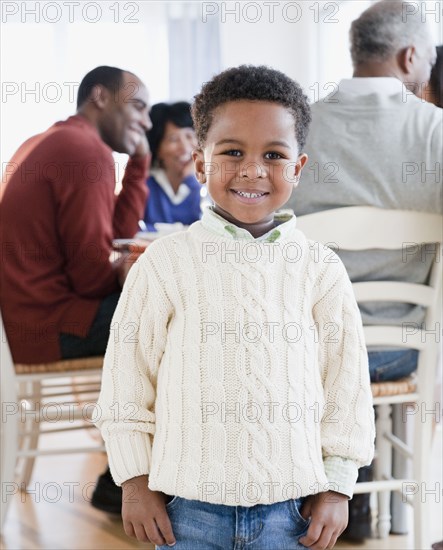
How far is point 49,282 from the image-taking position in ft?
6.61

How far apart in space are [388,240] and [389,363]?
27 cm

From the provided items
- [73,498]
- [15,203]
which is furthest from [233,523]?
[73,498]

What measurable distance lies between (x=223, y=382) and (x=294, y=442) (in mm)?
111

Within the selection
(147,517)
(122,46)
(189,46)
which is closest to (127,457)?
(147,517)

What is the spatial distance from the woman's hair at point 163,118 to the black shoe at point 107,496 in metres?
1.41

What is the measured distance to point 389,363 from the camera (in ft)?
5.72

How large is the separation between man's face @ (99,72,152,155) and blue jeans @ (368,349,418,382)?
1002mm

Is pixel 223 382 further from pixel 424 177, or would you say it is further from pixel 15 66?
pixel 15 66

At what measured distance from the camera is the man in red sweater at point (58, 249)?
1974 mm

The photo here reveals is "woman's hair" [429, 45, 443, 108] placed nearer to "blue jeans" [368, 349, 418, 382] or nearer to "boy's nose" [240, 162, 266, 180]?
"blue jeans" [368, 349, 418, 382]

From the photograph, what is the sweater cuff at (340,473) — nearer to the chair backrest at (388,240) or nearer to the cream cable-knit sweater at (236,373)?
the cream cable-knit sweater at (236,373)

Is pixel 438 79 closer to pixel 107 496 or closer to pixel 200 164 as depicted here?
pixel 200 164

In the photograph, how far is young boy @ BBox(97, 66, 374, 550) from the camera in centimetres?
98

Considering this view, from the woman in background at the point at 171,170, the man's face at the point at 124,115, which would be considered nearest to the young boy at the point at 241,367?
the man's face at the point at 124,115
